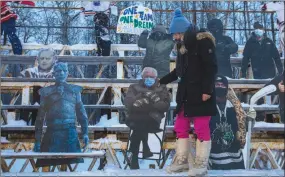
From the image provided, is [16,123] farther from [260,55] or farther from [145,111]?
[260,55]

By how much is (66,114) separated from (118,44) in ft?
4.96

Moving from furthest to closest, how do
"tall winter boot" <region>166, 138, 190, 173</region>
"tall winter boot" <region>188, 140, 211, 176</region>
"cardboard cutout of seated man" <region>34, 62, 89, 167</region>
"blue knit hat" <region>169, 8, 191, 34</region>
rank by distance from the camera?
"cardboard cutout of seated man" <region>34, 62, 89, 167</region> < "blue knit hat" <region>169, 8, 191, 34</region> < "tall winter boot" <region>166, 138, 190, 173</region> < "tall winter boot" <region>188, 140, 211, 176</region>

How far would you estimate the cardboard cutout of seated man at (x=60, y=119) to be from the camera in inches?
151

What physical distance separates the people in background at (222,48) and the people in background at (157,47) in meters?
0.49

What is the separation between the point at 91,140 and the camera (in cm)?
402

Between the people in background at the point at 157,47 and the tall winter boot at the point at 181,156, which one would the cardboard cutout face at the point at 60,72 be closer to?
the people in background at the point at 157,47

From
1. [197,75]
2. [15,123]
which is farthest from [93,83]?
[197,75]

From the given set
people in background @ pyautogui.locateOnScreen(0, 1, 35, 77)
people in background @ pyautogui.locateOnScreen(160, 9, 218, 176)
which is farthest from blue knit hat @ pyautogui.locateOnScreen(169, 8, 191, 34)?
people in background @ pyautogui.locateOnScreen(0, 1, 35, 77)

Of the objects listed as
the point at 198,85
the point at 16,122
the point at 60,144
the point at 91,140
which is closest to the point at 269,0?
the point at 198,85

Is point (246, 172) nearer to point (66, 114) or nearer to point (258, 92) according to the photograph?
point (258, 92)

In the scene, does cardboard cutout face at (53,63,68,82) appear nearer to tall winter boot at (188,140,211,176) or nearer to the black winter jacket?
the black winter jacket

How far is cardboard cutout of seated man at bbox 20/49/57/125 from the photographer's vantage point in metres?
4.03

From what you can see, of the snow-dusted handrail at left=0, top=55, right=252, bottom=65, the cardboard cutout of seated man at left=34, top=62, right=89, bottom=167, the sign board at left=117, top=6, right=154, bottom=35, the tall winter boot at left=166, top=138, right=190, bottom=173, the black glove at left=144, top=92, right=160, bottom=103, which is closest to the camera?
the tall winter boot at left=166, top=138, right=190, bottom=173

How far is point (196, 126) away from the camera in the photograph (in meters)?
3.30
